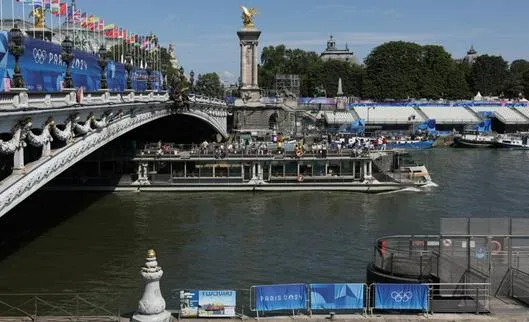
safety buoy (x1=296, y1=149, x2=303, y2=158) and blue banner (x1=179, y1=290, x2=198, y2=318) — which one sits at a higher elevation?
safety buoy (x1=296, y1=149, x2=303, y2=158)

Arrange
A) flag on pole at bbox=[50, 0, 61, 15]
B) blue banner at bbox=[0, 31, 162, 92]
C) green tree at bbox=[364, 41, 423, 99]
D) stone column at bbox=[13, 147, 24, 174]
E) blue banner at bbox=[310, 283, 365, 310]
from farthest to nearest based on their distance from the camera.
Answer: green tree at bbox=[364, 41, 423, 99], flag on pole at bbox=[50, 0, 61, 15], blue banner at bbox=[0, 31, 162, 92], stone column at bbox=[13, 147, 24, 174], blue banner at bbox=[310, 283, 365, 310]

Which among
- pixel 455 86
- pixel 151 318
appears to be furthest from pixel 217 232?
pixel 455 86

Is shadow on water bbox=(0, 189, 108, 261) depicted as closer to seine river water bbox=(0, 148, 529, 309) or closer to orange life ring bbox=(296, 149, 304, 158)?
seine river water bbox=(0, 148, 529, 309)

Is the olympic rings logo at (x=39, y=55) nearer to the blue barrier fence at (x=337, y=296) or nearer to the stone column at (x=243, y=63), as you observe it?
the blue barrier fence at (x=337, y=296)

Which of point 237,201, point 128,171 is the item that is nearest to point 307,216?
point 237,201

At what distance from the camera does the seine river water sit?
3141 centimetres

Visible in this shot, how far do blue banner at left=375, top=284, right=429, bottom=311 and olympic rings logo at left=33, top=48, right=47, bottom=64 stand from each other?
30181 mm

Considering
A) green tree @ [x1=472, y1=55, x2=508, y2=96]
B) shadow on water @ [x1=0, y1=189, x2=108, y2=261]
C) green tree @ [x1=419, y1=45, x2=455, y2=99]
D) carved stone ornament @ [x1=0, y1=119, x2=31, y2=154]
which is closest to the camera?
carved stone ornament @ [x1=0, y1=119, x2=31, y2=154]

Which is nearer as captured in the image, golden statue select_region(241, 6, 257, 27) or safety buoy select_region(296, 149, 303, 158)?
safety buoy select_region(296, 149, 303, 158)

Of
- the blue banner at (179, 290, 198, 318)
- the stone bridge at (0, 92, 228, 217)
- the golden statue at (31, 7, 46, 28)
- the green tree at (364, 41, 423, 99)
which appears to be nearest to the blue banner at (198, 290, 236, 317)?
the blue banner at (179, 290, 198, 318)

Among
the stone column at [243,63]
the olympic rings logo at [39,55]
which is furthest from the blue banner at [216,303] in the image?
the stone column at [243,63]

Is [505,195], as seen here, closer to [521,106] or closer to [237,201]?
[237,201]

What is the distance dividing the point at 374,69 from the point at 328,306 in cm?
15005

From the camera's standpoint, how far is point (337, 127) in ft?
426
